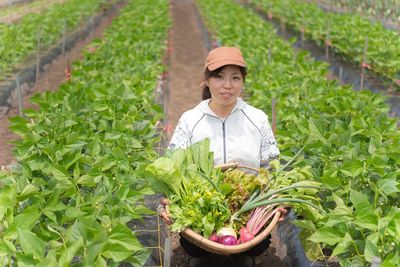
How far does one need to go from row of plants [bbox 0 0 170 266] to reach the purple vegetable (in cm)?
44

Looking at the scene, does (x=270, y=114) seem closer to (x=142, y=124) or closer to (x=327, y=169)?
(x=142, y=124)

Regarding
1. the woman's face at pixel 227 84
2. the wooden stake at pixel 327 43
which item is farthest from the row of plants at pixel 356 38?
the woman's face at pixel 227 84

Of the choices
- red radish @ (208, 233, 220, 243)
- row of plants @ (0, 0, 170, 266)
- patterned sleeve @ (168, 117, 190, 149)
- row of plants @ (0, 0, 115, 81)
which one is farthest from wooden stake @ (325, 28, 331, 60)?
red radish @ (208, 233, 220, 243)

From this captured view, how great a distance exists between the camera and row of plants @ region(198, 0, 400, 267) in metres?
2.44

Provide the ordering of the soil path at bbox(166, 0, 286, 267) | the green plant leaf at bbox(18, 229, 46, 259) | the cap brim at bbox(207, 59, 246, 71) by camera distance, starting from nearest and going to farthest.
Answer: the green plant leaf at bbox(18, 229, 46, 259)
the cap brim at bbox(207, 59, 246, 71)
the soil path at bbox(166, 0, 286, 267)

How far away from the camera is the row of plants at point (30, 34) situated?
26.1ft

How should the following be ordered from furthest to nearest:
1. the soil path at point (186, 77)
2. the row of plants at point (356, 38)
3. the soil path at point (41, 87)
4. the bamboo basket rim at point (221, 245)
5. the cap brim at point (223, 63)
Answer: the row of plants at point (356, 38) < the soil path at point (41, 87) < the soil path at point (186, 77) < the cap brim at point (223, 63) < the bamboo basket rim at point (221, 245)

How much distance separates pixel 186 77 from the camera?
414 inches

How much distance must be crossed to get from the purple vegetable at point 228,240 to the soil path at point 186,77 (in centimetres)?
80

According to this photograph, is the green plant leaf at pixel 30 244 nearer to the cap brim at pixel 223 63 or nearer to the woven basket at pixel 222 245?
the woven basket at pixel 222 245

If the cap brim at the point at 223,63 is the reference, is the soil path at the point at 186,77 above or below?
below

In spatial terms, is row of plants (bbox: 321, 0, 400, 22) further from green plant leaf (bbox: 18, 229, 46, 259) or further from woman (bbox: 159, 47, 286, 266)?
green plant leaf (bbox: 18, 229, 46, 259)

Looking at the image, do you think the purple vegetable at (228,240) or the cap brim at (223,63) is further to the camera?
the cap brim at (223,63)

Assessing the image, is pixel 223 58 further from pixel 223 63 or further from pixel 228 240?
pixel 228 240
